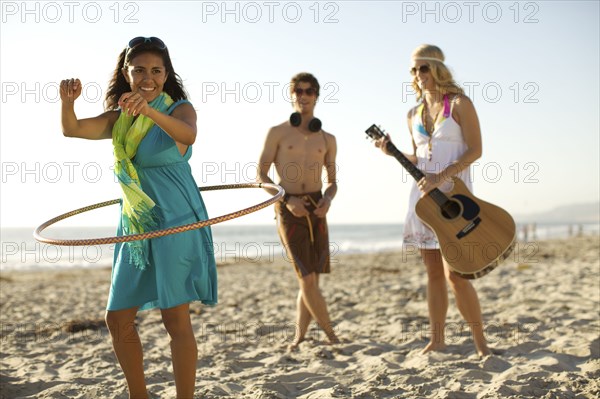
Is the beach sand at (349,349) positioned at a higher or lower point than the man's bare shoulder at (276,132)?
lower

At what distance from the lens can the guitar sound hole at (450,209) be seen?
4.46 m

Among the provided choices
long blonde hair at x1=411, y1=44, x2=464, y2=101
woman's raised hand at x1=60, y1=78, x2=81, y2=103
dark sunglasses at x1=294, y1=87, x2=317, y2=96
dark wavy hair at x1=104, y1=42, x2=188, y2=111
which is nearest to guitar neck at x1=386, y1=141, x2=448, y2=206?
long blonde hair at x1=411, y1=44, x2=464, y2=101

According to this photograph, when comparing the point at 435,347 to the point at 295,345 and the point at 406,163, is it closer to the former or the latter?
the point at 295,345

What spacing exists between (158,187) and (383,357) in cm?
255

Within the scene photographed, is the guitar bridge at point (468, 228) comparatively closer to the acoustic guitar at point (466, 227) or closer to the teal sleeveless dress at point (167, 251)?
the acoustic guitar at point (466, 227)

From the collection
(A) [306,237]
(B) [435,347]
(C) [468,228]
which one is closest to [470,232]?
(C) [468,228]

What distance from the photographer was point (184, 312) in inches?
115

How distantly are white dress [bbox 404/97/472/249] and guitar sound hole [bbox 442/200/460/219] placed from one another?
108 millimetres

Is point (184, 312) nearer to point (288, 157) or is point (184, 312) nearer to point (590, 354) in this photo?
point (288, 157)

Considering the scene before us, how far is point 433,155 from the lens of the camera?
4.56 metres

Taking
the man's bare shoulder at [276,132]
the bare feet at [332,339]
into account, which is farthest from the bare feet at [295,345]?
the man's bare shoulder at [276,132]

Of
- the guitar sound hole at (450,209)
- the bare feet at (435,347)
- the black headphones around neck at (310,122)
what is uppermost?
the black headphones around neck at (310,122)

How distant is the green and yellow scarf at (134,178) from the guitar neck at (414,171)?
2093mm

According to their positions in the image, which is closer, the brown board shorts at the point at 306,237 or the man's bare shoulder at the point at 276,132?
the brown board shorts at the point at 306,237
